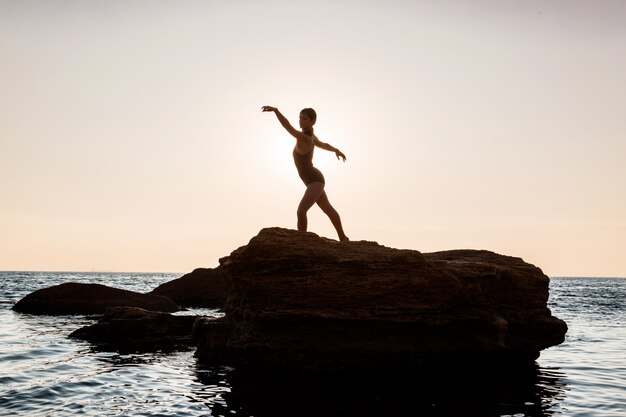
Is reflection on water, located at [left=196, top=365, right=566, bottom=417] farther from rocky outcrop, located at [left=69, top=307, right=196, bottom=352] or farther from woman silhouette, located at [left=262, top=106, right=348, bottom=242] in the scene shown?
rocky outcrop, located at [left=69, top=307, right=196, bottom=352]

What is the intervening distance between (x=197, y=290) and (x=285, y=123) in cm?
2907

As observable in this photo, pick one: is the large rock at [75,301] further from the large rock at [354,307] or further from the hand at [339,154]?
the hand at [339,154]

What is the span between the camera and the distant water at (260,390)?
10.5 m

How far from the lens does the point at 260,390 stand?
12102 mm

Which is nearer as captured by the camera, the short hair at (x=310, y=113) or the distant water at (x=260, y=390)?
the distant water at (x=260, y=390)

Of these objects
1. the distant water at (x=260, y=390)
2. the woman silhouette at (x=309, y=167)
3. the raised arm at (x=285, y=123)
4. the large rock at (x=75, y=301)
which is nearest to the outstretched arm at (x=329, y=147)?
the woman silhouette at (x=309, y=167)

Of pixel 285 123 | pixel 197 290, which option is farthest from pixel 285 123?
pixel 197 290

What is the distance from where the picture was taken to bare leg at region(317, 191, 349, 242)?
531 inches

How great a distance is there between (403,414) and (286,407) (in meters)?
2.12

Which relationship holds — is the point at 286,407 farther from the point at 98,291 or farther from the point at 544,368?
the point at 98,291

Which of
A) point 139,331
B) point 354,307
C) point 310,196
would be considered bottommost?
point 139,331

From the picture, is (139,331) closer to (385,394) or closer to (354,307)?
(354,307)

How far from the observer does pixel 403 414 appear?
33.8 feet

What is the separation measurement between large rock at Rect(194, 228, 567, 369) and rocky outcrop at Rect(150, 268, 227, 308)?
962 inches
